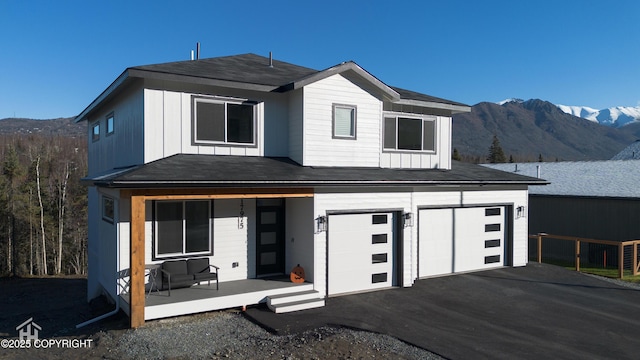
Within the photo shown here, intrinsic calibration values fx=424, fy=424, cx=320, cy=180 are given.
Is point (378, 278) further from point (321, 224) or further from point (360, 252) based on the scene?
point (321, 224)

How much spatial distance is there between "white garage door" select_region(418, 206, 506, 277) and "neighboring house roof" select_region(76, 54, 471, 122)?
3.61 meters

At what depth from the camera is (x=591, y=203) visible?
68.5 ft

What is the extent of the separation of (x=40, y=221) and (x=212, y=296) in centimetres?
3327

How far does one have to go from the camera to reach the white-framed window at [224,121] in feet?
36.3

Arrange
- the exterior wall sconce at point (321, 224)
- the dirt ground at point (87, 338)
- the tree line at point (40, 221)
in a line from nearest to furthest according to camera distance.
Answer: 1. the dirt ground at point (87, 338)
2. the exterior wall sconce at point (321, 224)
3. the tree line at point (40, 221)

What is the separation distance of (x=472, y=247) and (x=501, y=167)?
718 inches

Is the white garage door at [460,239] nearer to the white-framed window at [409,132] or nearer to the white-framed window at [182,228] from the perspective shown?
the white-framed window at [409,132]

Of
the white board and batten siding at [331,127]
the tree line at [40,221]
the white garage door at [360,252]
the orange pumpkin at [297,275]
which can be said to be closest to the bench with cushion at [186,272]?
the orange pumpkin at [297,275]

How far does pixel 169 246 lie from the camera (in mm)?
10344

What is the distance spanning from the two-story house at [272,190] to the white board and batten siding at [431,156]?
0.08 meters

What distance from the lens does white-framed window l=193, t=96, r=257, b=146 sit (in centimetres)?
1106

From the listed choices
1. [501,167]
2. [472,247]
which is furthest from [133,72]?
[501,167]

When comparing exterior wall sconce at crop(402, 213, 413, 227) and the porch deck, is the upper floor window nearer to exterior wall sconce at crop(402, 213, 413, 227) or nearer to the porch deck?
the porch deck

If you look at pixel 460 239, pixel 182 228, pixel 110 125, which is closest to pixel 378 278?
pixel 460 239
